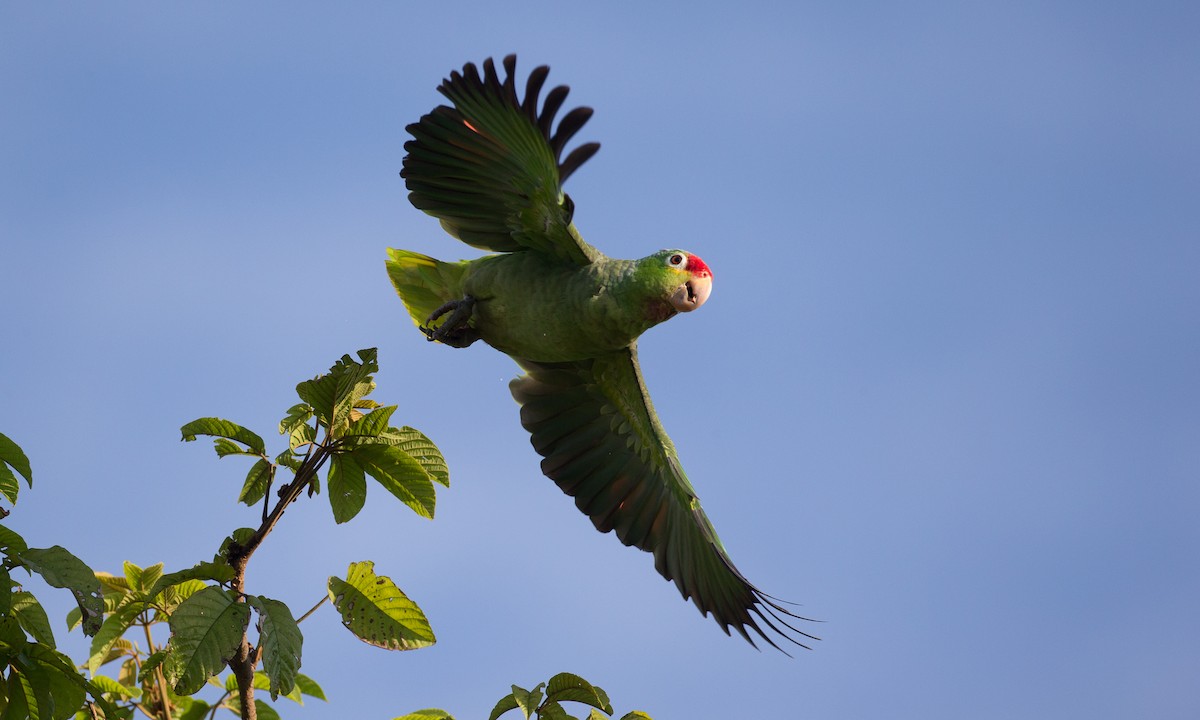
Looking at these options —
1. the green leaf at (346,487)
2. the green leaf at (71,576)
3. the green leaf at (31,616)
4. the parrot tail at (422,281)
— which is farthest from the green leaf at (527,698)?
the parrot tail at (422,281)

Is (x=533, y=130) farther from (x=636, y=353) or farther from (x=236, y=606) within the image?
(x=236, y=606)

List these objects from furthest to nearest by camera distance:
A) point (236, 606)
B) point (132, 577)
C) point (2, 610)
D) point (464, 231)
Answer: point (464, 231), point (132, 577), point (236, 606), point (2, 610)

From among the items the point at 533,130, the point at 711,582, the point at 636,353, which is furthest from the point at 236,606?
the point at 711,582

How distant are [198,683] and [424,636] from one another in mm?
776

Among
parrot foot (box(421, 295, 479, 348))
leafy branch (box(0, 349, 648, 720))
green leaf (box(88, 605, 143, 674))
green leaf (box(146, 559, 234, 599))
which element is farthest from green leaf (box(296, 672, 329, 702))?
parrot foot (box(421, 295, 479, 348))

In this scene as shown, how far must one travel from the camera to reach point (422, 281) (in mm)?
6379

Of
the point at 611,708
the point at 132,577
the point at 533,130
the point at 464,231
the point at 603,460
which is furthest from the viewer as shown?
the point at 603,460

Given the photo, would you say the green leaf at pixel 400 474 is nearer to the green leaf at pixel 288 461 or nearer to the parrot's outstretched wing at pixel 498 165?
the green leaf at pixel 288 461

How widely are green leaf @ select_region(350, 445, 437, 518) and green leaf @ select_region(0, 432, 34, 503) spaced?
107 centimetres

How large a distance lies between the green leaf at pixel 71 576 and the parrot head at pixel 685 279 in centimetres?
309

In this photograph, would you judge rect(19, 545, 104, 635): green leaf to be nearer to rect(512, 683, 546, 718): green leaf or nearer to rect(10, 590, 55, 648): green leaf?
rect(10, 590, 55, 648): green leaf

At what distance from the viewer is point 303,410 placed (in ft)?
13.2

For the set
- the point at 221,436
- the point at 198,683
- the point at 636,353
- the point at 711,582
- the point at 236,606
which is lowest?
the point at 198,683

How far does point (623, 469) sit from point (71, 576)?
3.94 m
